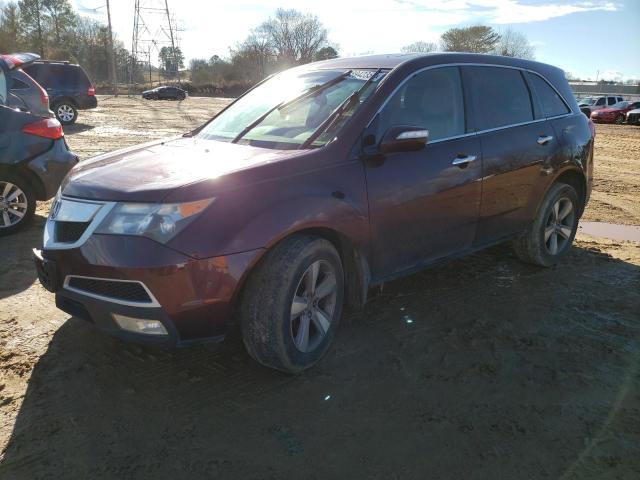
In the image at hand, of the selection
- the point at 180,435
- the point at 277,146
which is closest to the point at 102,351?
the point at 180,435

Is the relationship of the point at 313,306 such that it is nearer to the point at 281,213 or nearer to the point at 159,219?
the point at 281,213

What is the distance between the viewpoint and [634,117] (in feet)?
96.8

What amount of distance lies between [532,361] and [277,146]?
2055mm

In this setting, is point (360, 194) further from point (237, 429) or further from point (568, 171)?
point (568, 171)

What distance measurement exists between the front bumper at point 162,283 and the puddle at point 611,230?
529 centimetres

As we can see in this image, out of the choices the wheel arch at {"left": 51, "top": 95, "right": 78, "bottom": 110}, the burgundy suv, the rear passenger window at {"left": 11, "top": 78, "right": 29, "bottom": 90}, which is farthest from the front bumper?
the wheel arch at {"left": 51, "top": 95, "right": 78, "bottom": 110}

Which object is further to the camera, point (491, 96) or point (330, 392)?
point (491, 96)

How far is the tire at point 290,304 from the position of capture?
9.07ft

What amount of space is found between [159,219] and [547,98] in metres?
3.80

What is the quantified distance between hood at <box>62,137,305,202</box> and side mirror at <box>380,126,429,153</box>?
0.52 metres

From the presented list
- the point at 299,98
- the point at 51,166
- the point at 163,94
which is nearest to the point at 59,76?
the point at 51,166

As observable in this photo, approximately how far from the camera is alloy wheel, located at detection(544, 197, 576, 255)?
4883 mm

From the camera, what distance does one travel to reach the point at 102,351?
10.6 feet

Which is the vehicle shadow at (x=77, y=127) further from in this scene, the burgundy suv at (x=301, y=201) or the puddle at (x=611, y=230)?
the puddle at (x=611, y=230)
